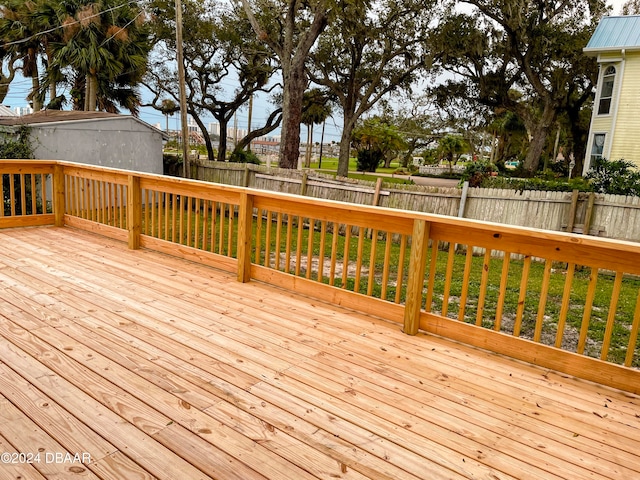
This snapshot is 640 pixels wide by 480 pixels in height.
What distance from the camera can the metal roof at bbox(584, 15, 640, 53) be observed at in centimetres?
1416

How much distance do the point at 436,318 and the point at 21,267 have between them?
11.5 ft

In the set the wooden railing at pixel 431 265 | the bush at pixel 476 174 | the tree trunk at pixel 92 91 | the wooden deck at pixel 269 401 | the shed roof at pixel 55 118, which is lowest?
the wooden deck at pixel 269 401

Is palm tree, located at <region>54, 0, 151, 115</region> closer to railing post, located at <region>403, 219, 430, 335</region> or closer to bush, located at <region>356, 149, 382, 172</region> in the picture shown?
railing post, located at <region>403, 219, 430, 335</region>

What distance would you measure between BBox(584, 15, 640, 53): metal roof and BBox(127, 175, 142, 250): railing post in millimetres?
14761

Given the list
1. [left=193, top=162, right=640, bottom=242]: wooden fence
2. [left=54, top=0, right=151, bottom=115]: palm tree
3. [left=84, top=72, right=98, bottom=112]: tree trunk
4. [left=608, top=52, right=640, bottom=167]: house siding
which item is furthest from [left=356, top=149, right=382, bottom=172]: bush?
→ [left=193, top=162, right=640, bottom=242]: wooden fence

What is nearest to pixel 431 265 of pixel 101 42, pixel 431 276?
pixel 431 276

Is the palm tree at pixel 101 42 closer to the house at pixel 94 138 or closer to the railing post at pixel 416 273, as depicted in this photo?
the house at pixel 94 138

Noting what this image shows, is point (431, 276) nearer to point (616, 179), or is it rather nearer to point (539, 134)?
point (616, 179)

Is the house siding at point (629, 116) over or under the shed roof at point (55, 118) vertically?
over

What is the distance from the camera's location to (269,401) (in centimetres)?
225

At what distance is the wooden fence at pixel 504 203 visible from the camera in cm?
759

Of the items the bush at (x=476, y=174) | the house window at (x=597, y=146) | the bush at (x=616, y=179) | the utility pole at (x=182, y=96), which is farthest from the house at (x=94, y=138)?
the house window at (x=597, y=146)

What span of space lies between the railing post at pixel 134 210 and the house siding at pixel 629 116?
14724mm

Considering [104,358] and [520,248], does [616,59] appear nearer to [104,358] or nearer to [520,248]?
[520,248]
